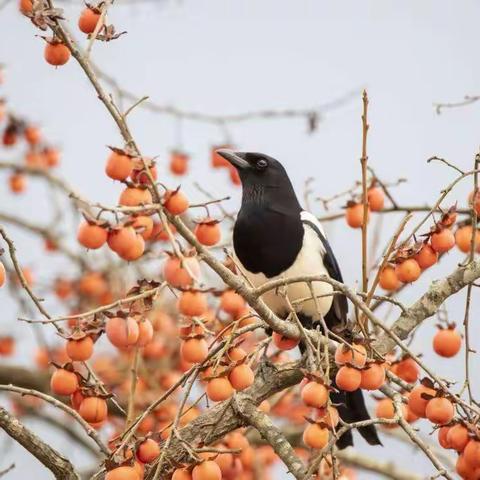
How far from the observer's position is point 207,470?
2051 millimetres

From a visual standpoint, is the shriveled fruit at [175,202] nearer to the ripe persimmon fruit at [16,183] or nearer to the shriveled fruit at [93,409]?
the shriveled fruit at [93,409]

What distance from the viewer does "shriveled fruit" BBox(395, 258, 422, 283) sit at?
254 centimetres

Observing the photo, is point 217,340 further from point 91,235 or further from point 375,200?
point 375,200

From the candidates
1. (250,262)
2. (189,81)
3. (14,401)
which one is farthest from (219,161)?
(189,81)

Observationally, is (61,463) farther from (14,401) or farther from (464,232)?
(14,401)

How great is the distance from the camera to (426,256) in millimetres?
2559

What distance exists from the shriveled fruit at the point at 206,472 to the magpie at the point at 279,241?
1179mm

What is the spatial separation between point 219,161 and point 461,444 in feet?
7.35

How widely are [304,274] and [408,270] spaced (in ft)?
2.67

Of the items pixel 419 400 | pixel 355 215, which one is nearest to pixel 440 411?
pixel 419 400

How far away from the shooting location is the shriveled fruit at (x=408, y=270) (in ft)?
8.35

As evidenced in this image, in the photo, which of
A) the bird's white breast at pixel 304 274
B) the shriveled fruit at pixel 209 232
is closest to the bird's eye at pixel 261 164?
the bird's white breast at pixel 304 274

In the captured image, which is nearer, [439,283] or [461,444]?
[461,444]

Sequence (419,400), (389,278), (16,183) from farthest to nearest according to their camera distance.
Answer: (16,183)
(389,278)
(419,400)
